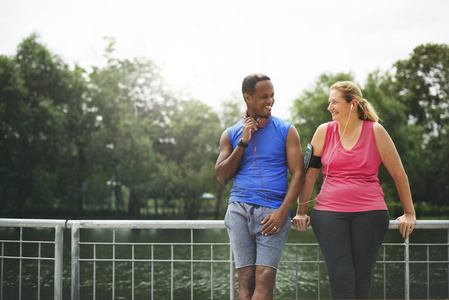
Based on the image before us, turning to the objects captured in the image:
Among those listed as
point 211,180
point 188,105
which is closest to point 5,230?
point 211,180

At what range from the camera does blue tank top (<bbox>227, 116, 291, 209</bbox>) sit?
2.91 metres

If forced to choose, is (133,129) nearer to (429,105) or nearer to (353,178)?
(429,105)

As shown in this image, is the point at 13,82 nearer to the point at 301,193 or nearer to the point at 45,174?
the point at 45,174

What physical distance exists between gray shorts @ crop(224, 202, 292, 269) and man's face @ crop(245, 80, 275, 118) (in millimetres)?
563

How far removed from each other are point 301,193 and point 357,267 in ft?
1.83

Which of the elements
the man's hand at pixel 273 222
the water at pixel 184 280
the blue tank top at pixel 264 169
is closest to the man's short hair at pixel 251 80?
the blue tank top at pixel 264 169

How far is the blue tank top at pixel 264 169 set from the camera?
9.55 feet

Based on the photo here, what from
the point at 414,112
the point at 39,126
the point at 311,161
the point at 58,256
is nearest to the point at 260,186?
the point at 311,161

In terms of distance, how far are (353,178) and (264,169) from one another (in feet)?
1.78

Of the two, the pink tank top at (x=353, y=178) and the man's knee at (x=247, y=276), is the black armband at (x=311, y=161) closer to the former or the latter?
the pink tank top at (x=353, y=178)

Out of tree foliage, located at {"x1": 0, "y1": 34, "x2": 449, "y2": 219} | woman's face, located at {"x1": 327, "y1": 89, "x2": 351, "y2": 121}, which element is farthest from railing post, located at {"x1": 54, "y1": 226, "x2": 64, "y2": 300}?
tree foliage, located at {"x1": 0, "y1": 34, "x2": 449, "y2": 219}

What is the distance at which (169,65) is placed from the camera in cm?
3831

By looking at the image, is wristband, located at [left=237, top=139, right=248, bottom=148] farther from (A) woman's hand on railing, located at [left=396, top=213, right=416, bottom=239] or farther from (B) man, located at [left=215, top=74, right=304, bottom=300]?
(A) woman's hand on railing, located at [left=396, top=213, right=416, bottom=239]

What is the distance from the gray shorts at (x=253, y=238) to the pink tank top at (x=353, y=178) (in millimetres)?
320
